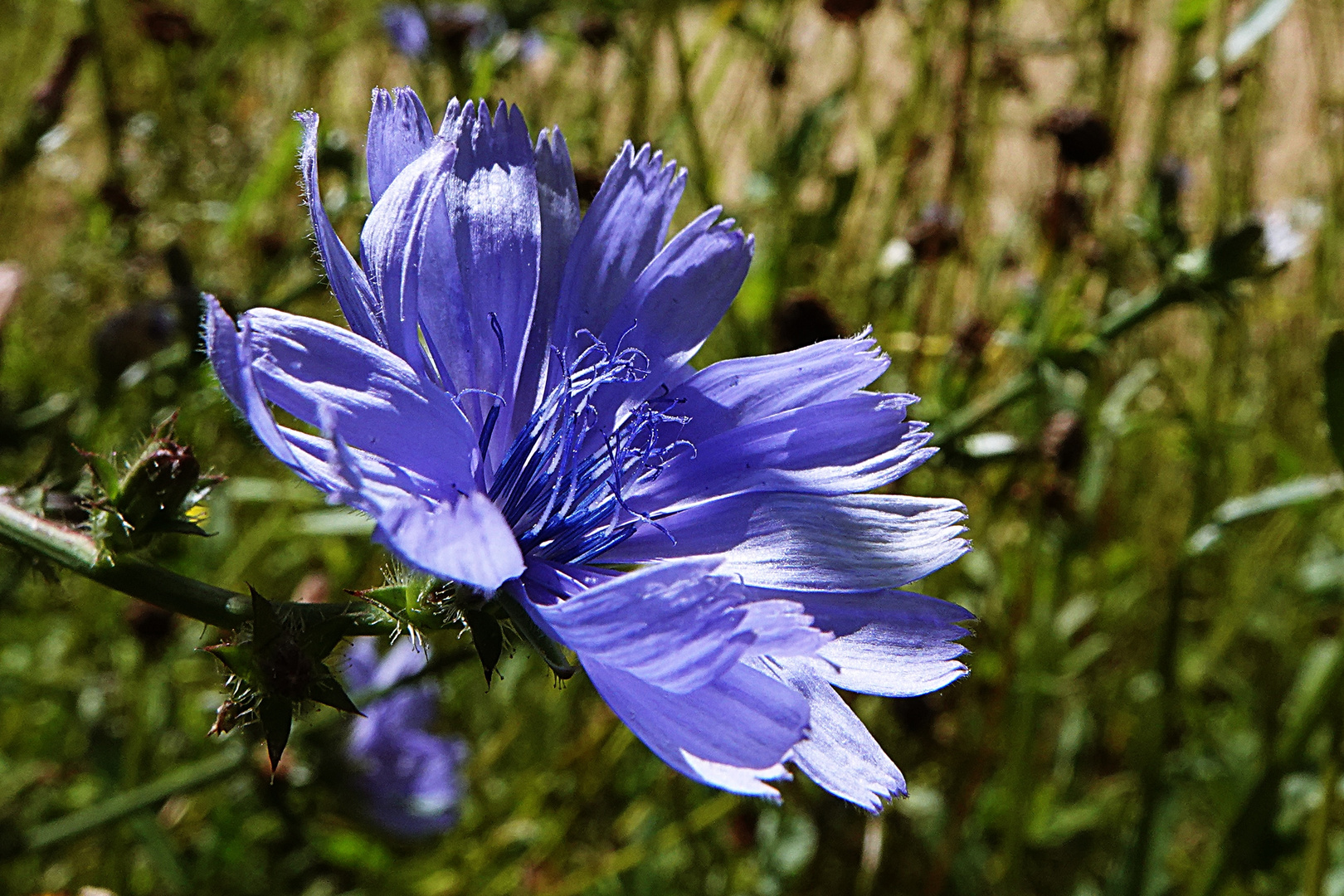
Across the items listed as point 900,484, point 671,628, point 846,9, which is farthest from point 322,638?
point 846,9

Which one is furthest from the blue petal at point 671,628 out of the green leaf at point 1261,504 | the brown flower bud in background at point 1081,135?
the brown flower bud in background at point 1081,135

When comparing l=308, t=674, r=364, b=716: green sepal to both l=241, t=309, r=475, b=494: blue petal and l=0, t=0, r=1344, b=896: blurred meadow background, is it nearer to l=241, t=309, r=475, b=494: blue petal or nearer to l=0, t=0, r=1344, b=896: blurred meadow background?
l=241, t=309, r=475, b=494: blue petal

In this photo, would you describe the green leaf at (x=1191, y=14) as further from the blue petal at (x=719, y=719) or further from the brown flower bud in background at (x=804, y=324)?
the blue petal at (x=719, y=719)

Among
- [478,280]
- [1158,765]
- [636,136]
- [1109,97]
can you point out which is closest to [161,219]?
[636,136]

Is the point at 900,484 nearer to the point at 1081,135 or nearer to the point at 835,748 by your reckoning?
the point at 1081,135

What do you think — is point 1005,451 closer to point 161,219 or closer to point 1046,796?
point 1046,796

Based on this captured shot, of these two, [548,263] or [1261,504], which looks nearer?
[548,263]

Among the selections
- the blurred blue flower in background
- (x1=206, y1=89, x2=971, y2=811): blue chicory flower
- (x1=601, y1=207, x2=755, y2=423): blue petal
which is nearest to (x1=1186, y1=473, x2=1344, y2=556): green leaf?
(x1=206, y1=89, x2=971, y2=811): blue chicory flower
